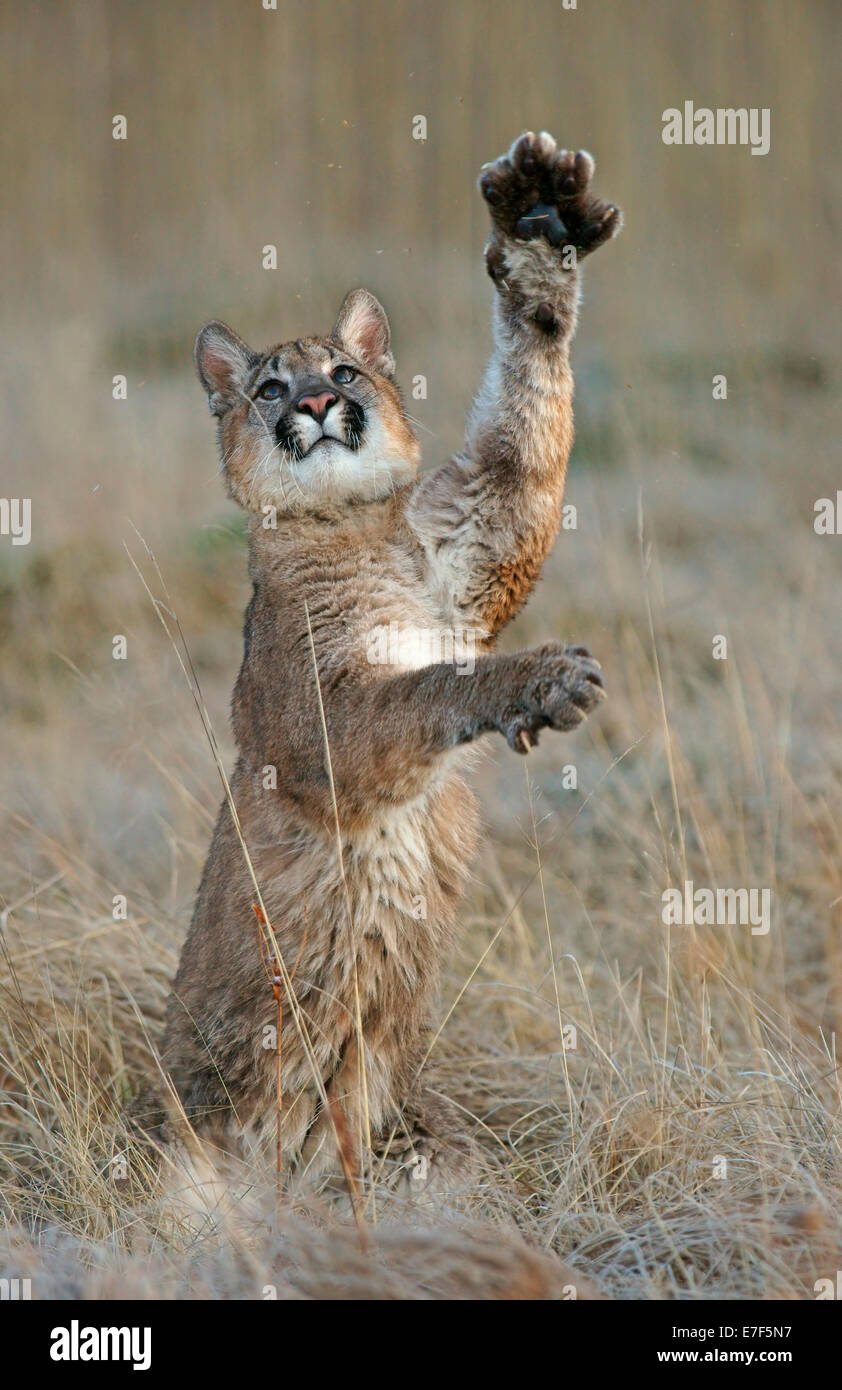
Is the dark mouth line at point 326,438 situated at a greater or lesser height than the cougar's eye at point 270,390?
lesser

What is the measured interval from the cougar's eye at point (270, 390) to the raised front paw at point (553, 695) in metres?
1.88

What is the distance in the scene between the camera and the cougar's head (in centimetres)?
499

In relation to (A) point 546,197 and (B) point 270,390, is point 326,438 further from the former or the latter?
(A) point 546,197

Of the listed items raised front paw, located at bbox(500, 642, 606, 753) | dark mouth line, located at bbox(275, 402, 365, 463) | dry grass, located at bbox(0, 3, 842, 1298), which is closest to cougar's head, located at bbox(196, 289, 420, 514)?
dark mouth line, located at bbox(275, 402, 365, 463)

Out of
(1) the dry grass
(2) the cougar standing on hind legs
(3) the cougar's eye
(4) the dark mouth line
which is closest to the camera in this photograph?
(1) the dry grass

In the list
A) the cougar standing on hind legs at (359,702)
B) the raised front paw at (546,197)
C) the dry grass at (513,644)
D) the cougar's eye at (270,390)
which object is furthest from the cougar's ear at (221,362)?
the dry grass at (513,644)

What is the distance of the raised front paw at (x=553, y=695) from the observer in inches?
146

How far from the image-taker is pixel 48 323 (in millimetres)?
12500

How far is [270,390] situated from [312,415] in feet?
1.15

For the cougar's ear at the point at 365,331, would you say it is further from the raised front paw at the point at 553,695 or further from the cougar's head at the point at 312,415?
the raised front paw at the point at 553,695

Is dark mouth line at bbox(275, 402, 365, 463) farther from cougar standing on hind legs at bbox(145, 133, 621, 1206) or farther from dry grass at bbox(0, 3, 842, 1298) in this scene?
dry grass at bbox(0, 3, 842, 1298)

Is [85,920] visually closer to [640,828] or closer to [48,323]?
[640,828]

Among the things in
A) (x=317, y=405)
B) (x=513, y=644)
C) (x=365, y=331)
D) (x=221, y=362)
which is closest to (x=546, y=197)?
(x=317, y=405)

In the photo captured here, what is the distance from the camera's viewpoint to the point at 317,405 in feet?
16.4
